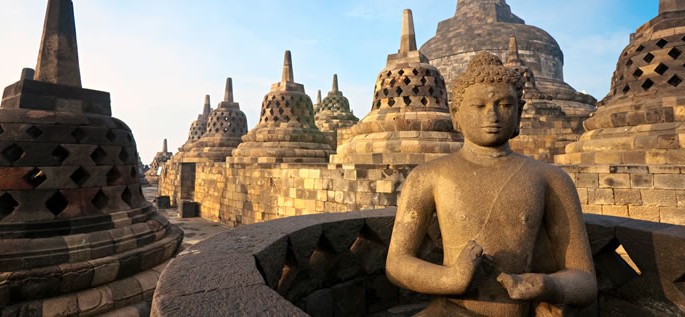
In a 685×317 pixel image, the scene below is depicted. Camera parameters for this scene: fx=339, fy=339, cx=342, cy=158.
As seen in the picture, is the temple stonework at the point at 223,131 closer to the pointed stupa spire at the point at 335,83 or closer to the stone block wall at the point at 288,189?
the stone block wall at the point at 288,189

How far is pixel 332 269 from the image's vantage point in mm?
2645

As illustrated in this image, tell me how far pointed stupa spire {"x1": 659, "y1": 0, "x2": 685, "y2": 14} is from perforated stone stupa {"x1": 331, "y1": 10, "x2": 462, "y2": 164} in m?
3.89

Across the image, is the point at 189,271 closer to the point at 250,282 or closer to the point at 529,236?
the point at 250,282

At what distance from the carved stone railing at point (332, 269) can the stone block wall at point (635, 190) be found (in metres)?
2.56

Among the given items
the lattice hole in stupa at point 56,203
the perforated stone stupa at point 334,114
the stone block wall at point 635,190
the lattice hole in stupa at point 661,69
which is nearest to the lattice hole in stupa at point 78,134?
the lattice hole in stupa at point 56,203

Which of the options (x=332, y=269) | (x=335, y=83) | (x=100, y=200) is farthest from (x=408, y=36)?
(x=335, y=83)

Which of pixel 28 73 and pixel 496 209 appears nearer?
pixel 496 209

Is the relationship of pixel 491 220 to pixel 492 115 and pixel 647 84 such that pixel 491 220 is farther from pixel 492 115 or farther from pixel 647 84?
pixel 647 84

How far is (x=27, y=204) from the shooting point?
2.73m

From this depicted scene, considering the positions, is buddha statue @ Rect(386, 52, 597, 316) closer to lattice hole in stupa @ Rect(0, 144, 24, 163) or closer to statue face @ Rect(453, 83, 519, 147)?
statue face @ Rect(453, 83, 519, 147)

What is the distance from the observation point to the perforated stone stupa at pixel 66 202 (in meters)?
2.49

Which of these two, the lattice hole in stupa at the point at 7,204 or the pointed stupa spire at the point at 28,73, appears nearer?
the lattice hole in stupa at the point at 7,204

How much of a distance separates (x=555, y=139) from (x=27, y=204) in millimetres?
12950

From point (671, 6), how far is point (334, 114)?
51.7ft
